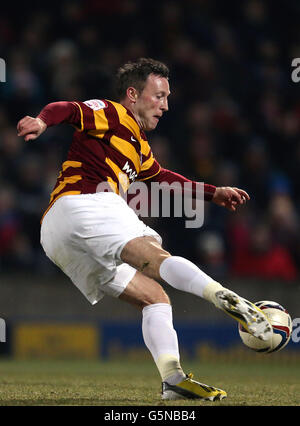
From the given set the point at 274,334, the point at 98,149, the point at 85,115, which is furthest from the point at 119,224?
the point at 274,334

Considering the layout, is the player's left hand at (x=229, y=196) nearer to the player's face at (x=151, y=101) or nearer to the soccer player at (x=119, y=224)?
the soccer player at (x=119, y=224)

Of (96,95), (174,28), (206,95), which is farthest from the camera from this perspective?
(174,28)

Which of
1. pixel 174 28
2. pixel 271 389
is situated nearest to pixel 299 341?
pixel 271 389

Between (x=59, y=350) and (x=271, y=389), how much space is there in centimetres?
452

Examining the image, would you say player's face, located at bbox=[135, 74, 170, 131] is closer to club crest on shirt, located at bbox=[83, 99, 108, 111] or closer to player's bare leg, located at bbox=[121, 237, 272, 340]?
club crest on shirt, located at bbox=[83, 99, 108, 111]

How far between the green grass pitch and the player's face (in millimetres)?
1791

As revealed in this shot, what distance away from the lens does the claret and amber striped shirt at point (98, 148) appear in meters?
5.09

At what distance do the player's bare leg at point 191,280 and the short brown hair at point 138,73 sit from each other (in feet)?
3.75

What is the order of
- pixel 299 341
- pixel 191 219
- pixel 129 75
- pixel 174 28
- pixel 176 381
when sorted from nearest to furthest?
1. pixel 176 381
2. pixel 129 75
3. pixel 299 341
4. pixel 191 219
5. pixel 174 28

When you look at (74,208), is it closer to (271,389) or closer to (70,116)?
(70,116)

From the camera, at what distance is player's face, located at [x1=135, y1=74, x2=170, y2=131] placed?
546 centimetres

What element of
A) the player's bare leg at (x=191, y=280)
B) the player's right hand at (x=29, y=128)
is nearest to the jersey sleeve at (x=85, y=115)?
the player's right hand at (x=29, y=128)

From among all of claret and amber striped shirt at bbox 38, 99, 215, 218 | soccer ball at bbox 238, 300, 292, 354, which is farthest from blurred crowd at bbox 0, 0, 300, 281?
soccer ball at bbox 238, 300, 292, 354

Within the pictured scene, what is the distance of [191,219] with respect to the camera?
10.2 metres
